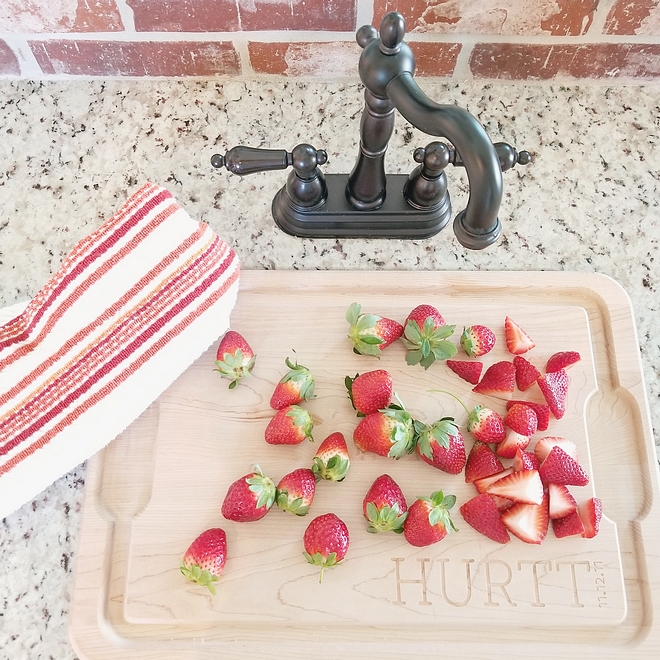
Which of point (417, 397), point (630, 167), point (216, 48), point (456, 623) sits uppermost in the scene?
point (216, 48)

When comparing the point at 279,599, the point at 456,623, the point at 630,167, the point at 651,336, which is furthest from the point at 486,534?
the point at 630,167

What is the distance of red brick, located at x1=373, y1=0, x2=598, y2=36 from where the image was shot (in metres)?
0.83

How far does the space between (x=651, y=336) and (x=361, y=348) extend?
0.39 m

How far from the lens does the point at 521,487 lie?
72 centimetres

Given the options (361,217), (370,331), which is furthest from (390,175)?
(370,331)

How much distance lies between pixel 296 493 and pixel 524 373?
31 cm

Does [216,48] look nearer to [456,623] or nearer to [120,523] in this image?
[120,523]

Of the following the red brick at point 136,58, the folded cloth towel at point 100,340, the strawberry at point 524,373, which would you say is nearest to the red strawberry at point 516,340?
the strawberry at point 524,373

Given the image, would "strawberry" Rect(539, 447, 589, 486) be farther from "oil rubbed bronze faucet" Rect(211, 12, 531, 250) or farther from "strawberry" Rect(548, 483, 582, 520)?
"oil rubbed bronze faucet" Rect(211, 12, 531, 250)

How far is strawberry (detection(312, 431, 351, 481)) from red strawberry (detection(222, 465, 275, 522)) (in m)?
0.06

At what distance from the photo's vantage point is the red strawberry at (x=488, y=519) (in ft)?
2.35

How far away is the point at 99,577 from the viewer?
2.34 feet

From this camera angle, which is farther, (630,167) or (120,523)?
(630,167)

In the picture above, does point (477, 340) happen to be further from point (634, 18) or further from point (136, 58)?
point (136, 58)
